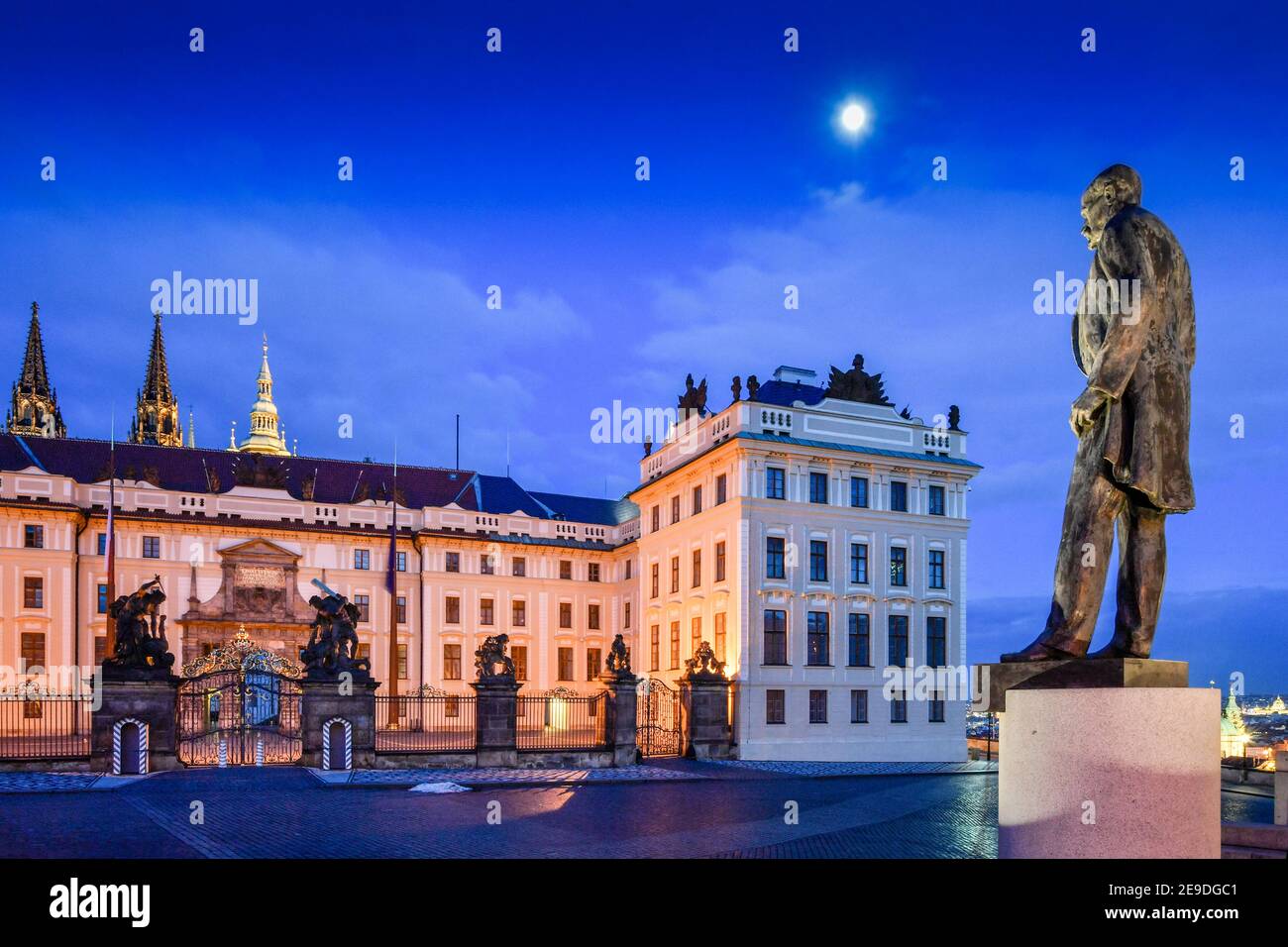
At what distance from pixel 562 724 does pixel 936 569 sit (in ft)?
57.5

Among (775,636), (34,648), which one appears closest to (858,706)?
(775,636)

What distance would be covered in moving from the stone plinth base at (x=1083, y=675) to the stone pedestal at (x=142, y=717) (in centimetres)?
2185

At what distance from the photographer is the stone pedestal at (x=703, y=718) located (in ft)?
104

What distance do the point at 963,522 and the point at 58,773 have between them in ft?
102

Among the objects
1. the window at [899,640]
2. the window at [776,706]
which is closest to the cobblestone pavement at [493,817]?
the window at [776,706]

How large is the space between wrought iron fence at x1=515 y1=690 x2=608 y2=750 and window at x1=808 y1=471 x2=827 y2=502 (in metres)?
10.8

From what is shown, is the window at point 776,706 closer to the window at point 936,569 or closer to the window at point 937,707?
the window at point 937,707

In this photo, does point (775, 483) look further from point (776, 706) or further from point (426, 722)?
point (426, 722)

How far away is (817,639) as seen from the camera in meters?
38.3

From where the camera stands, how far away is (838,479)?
39250 millimetres

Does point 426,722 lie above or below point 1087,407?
below

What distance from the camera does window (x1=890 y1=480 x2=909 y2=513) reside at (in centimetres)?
4016
